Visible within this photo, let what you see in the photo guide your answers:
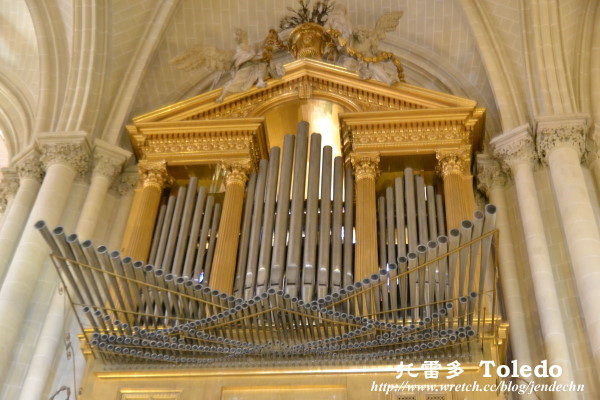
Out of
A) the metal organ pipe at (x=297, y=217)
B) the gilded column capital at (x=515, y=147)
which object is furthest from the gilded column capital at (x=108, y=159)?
the gilded column capital at (x=515, y=147)

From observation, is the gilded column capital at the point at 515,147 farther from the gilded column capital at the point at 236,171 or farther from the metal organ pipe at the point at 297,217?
the gilded column capital at the point at 236,171

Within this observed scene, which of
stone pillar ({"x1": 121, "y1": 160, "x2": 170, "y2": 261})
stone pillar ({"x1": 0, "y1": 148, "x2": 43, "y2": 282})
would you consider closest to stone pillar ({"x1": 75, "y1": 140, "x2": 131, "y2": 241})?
stone pillar ({"x1": 121, "y1": 160, "x2": 170, "y2": 261})

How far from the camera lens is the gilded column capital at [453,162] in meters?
11.2

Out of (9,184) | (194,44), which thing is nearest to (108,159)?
(9,184)

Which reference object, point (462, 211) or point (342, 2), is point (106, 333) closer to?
point (462, 211)

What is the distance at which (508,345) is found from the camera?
10023 mm

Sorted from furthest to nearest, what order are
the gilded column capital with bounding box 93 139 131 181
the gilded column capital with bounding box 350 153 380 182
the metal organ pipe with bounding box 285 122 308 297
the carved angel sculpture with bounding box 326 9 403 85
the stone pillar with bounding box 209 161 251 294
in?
1. the carved angel sculpture with bounding box 326 9 403 85
2. the gilded column capital with bounding box 93 139 131 181
3. the gilded column capital with bounding box 350 153 380 182
4. the stone pillar with bounding box 209 161 251 294
5. the metal organ pipe with bounding box 285 122 308 297

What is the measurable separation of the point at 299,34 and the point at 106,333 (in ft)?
21.5

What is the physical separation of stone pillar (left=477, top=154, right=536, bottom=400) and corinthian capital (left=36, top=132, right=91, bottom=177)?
6017 mm

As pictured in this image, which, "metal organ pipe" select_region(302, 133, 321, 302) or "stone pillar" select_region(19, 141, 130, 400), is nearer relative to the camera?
"metal organ pipe" select_region(302, 133, 321, 302)

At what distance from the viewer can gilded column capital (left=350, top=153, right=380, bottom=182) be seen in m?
11.4

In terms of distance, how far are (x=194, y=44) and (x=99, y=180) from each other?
3.76m

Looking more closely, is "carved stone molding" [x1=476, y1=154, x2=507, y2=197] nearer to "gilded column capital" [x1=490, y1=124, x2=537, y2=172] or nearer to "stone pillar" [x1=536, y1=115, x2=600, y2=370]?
"gilded column capital" [x1=490, y1=124, x2=537, y2=172]

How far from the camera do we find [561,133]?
11305 mm
